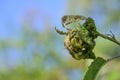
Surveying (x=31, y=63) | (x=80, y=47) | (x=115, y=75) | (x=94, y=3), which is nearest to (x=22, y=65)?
(x=31, y=63)

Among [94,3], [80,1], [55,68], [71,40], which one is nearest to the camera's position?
[71,40]

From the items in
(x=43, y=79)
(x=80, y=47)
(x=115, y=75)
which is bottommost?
(x=43, y=79)

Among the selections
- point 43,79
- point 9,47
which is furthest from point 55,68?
point 9,47

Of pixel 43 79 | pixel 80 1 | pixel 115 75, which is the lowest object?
pixel 43 79

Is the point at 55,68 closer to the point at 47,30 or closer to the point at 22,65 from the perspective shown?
the point at 22,65

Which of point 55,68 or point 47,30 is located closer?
point 55,68

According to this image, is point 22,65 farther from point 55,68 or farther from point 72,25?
point 72,25

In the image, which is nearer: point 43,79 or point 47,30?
point 43,79

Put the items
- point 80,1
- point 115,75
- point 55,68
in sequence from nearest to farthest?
1. point 115,75
2. point 55,68
3. point 80,1

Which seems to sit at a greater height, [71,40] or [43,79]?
[71,40]
